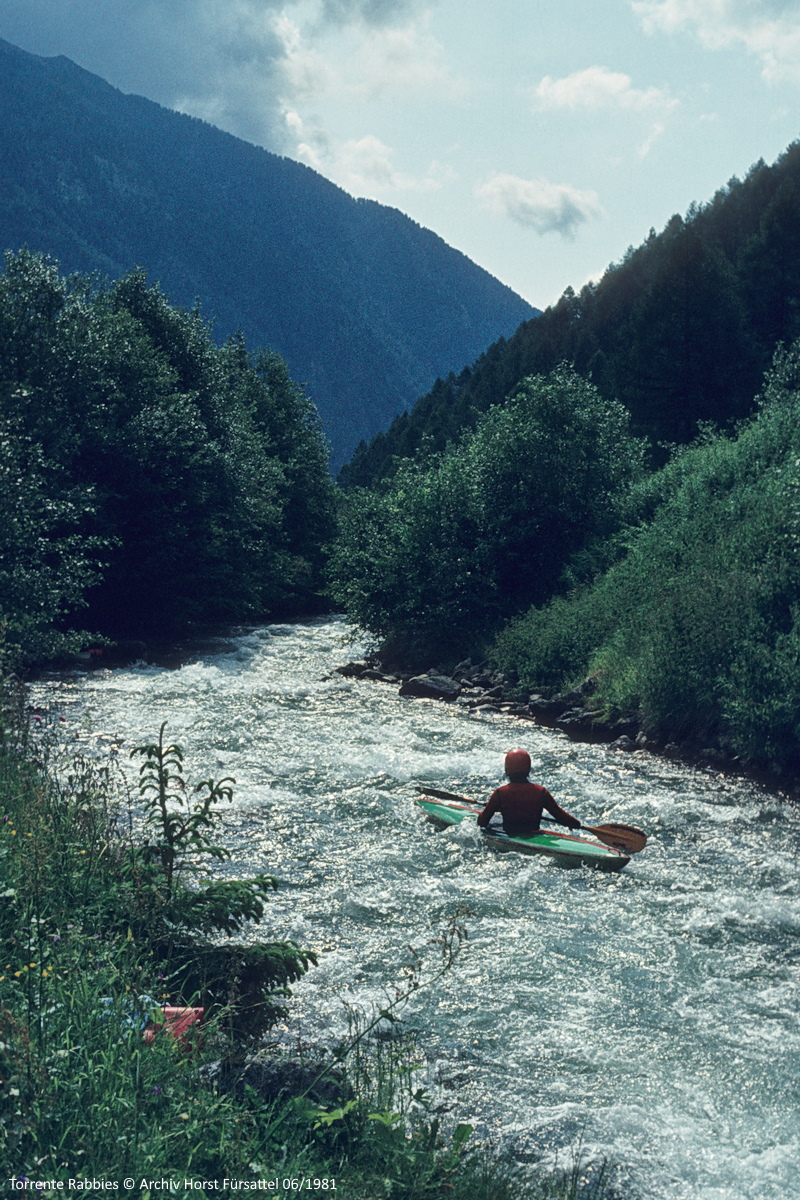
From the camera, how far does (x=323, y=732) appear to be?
15070 millimetres

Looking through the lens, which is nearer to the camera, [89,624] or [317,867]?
[317,867]

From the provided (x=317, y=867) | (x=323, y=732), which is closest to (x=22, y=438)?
(x=323, y=732)

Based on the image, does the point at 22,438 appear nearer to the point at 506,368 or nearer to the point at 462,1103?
the point at 462,1103

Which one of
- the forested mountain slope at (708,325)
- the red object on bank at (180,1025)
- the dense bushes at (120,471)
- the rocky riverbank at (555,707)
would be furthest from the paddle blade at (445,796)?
the forested mountain slope at (708,325)

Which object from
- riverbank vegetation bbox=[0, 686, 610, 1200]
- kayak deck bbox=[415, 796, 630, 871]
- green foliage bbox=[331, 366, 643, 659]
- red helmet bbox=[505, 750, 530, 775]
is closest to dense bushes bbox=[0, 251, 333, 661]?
green foliage bbox=[331, 366, 643, 659]

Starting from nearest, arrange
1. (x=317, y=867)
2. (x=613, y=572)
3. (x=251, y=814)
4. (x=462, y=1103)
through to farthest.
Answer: (x=462, y=1103)
(x=317, y=867)
(x=251, y=814)
(x=613, y=572)

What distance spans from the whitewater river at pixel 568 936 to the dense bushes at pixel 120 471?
22.4 ft

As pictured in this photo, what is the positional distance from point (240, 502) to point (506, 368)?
5078 centimetres

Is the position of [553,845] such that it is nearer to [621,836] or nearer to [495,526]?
[621,836]

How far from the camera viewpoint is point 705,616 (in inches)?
605

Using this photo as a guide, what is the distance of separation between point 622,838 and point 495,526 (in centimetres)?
1622

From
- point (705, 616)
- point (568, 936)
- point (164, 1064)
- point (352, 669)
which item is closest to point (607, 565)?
point (352, 669)

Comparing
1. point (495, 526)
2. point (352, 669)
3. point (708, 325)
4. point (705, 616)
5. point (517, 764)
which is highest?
point (708, 325)

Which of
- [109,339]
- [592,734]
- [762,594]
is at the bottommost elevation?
[592,734]
